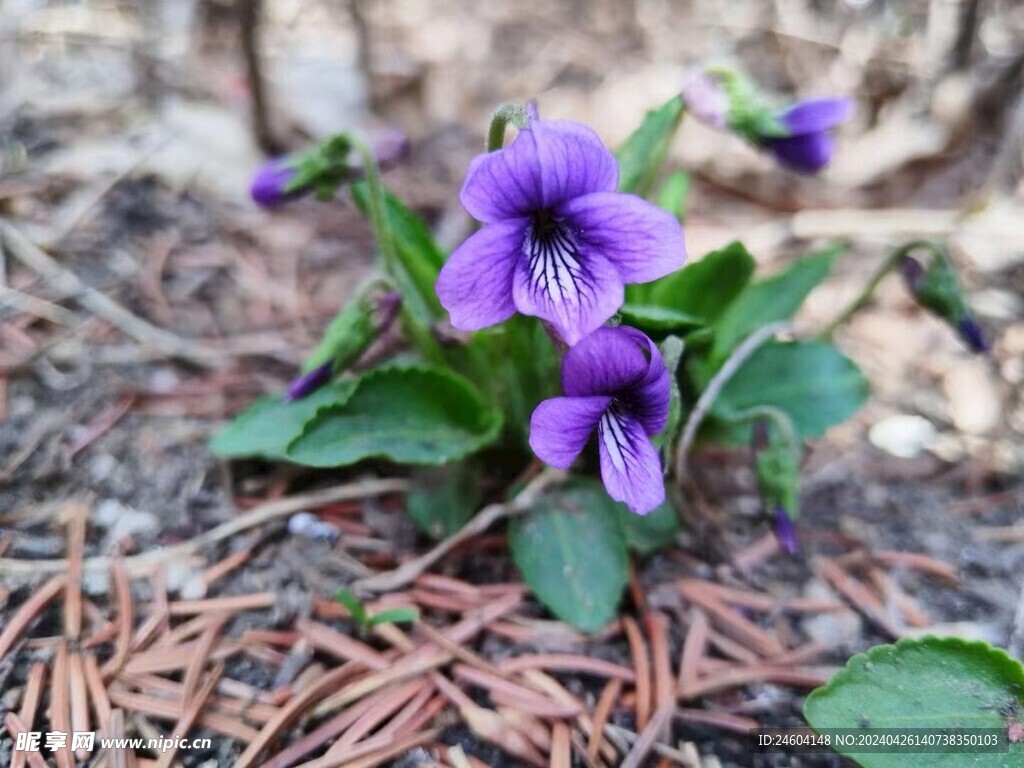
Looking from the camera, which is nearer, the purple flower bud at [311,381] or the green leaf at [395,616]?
the green leaf at [395,616]

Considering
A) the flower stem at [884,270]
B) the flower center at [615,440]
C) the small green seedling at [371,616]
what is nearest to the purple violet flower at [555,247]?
the flower center at [615,440]

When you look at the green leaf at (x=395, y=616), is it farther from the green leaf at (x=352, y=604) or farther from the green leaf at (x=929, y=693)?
the green leaf at (x=929, y=693)

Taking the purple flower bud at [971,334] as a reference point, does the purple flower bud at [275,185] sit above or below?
above

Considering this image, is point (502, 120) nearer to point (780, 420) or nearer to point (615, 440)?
point (615, 440)

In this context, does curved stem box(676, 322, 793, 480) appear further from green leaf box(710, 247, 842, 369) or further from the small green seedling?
the small green seedling

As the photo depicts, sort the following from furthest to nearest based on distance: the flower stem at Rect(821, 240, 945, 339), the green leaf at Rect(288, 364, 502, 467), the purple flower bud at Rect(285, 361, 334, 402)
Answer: the flower stem at Rect(821, 240, 945, 339) → the purple flower bud at Rect(285, 361, 334, 402) → the green leaf at Rect(288, 364, 502, 467)

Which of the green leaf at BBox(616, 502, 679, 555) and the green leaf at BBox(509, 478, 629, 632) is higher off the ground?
the green leaf at BBox(509, 478, 629, 632)

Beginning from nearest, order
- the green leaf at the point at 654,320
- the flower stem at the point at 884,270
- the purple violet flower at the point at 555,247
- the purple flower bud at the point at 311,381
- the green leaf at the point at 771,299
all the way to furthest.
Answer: the purple violet flower at the point at 555,247
the green leaf at the point at 654,320
the purple flower bud at the point at 311,381
the flower stem at the point at 884,270
the green leaf at the point at 771,299

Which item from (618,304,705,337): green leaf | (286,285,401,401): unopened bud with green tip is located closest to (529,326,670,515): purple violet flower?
(618,304,705,337): green leaf
